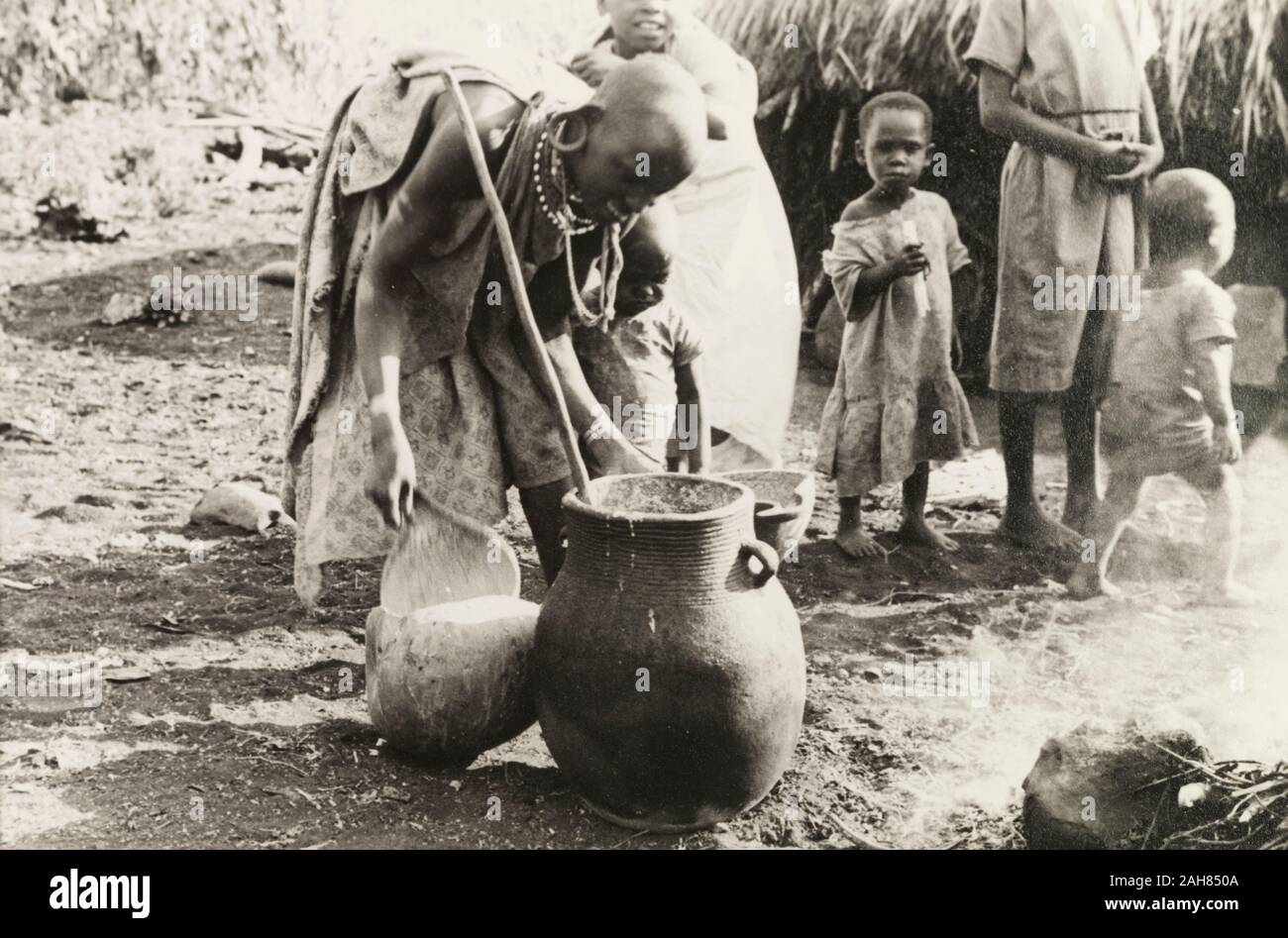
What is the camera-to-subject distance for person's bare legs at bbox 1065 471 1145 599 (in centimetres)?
398

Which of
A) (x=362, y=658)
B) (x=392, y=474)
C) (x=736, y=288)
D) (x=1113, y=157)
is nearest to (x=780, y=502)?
(x=392, y=474)

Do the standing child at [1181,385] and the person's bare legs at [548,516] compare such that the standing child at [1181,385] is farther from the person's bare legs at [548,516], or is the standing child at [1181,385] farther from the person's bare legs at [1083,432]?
the person's bare legs at [548,516]

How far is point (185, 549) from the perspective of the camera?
13.6 ft

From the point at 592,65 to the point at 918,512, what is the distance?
72.9 inches

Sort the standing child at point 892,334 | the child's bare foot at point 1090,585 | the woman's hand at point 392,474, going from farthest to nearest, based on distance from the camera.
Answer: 1. the standing child at point 892,334
2. the child's bare foot at point 1090,585
3. the woman's hand at point 392,474

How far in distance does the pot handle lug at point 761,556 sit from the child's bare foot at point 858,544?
6.09ft

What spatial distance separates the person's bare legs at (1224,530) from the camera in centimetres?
386

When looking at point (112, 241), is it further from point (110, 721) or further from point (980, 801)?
point (980, 801)

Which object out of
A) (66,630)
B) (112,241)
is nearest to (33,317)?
(112,241)

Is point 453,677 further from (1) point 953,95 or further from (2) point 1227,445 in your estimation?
(1) point 953,95

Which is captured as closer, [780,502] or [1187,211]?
[780,502]

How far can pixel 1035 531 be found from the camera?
432 cm

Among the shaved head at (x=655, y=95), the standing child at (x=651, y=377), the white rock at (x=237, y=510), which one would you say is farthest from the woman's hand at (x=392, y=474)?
the white rock at (x=237, y=510)

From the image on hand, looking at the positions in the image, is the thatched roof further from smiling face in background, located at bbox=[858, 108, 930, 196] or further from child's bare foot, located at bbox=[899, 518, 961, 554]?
child's bare foot, located at bbox=[899, 518, 961, 554]
